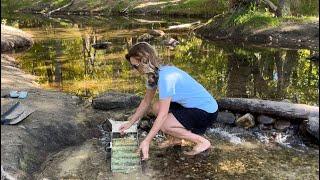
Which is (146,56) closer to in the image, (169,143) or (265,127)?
(169,143)

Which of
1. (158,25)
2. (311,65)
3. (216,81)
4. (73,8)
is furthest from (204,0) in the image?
(216,81)

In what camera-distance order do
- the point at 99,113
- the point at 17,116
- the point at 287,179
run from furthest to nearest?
the point at 99,113 → the point at 17,116 → the point at 287,179

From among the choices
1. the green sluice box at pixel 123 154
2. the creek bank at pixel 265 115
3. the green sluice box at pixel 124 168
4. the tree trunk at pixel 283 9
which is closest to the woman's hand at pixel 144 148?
the green sluice box at pixel 124 168

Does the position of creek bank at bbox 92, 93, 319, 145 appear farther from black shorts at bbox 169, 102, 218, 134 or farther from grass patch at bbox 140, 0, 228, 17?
grass patch at bbox 140, 0, 228, 17

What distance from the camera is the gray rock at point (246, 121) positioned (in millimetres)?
7305

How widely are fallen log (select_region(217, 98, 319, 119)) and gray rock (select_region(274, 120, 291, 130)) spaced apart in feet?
0.30

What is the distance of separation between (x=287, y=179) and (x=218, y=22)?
1663cm

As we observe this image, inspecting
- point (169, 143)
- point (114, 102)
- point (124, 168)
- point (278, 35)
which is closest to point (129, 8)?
point (278, 35)

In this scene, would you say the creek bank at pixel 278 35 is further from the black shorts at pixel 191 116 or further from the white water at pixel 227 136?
the black shorts at pixel 191 116

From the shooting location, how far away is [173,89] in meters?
5.45

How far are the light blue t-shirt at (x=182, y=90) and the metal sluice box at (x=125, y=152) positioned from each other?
873 millimetres

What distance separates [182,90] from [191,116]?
356 mm

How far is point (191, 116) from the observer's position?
5.86m

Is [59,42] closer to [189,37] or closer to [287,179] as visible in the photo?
[189,37]
